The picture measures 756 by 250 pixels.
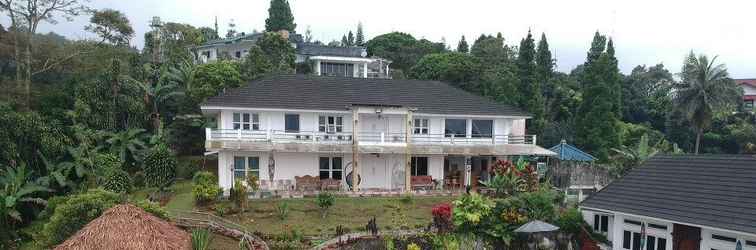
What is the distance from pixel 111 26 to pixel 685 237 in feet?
129

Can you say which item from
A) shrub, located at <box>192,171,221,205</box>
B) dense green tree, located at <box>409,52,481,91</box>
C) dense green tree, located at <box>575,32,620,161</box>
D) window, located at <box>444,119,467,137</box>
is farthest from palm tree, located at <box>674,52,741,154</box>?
shrub, located at <box>192,171,221,205</box>

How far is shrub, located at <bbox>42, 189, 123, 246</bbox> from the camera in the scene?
14.5 metres

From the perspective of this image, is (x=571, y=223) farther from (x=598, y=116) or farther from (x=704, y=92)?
(x=704, y=92)

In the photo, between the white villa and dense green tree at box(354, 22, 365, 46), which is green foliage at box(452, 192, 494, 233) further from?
dense green tree at box(354, 22, 365, 46)

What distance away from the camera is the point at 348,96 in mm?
26438

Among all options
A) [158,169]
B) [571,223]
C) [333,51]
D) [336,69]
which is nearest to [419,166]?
[571,223]

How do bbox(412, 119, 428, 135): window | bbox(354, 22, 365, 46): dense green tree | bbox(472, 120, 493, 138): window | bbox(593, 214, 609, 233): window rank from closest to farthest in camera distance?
1. bbox(593, 214, 609, 233): window
2. bbox(412, 119, 428, 135): window
3. bbox(472, 120, 493, 138): window
4. bbox(354, 22, 365, 46): dense green tree

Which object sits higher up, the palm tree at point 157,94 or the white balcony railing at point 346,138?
the palm tree at point 157,94

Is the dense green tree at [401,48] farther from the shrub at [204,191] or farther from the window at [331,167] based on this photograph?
the shrub at [204,191]

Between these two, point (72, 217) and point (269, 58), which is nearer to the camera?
point (72, 217)

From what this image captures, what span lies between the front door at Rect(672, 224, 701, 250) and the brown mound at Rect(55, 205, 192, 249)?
1538cm

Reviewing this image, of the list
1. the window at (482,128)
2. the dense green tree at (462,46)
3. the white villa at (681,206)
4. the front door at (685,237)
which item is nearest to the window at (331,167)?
the window at (482,128)

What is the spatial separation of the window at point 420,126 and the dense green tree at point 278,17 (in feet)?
150

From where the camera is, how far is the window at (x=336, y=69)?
156ft
